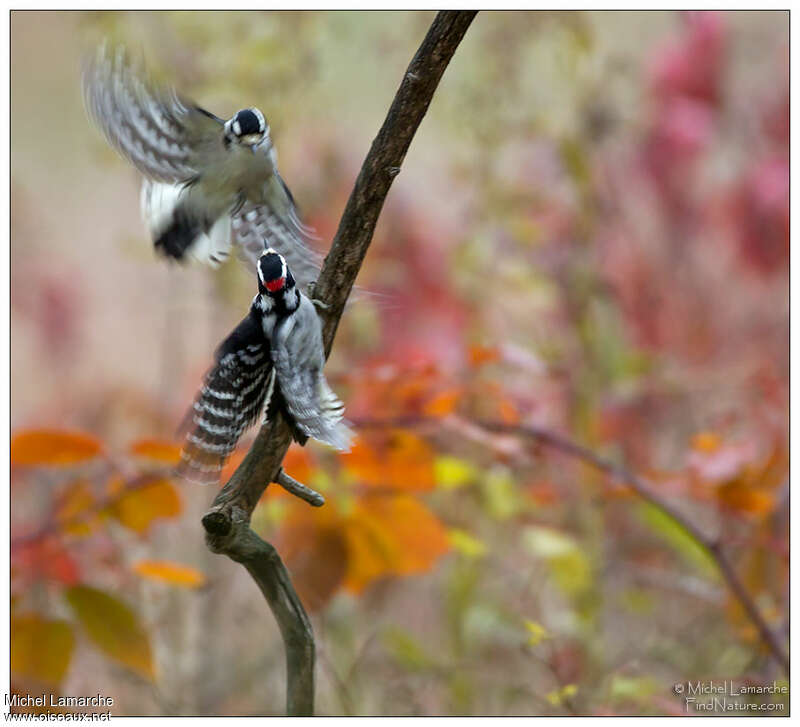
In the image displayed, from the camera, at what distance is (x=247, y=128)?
1.98 feet

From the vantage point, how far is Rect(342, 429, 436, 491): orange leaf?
33.6 inches

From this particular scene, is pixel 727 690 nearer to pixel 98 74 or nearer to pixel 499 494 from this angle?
pixel 499 494

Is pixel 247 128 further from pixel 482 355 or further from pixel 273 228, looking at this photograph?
pixel 482 355

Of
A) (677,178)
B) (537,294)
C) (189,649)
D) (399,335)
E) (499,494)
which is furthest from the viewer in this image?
(677,178)

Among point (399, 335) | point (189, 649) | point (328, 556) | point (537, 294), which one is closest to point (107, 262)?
point (399, 335)

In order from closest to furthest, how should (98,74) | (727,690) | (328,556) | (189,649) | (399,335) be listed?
1. (98,74)
2. (328,556)
3. (727,690)
4. (189,649)
5. (399,335)

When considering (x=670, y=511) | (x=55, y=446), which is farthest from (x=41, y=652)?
(x=670, y=511)

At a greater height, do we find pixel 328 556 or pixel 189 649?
pixel 328 556

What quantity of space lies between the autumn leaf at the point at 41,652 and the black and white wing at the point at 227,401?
0.29 m

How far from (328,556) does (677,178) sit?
1325 mm

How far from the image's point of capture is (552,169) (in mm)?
1812

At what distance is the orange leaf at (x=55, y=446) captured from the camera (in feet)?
2.48

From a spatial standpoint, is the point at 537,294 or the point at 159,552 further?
the point at 159,552

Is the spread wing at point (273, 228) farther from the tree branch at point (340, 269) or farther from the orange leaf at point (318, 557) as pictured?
the orange leaf at point (318, 557)
